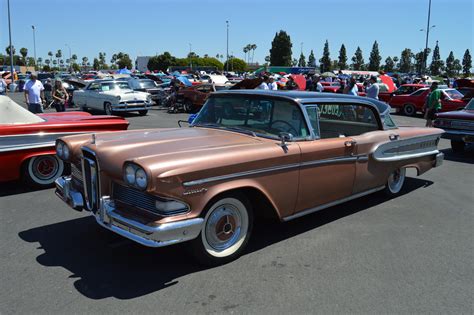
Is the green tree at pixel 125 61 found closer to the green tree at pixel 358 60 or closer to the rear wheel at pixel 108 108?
the green tree at pixel 358 60

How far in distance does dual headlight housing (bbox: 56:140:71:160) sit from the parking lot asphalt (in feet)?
2.65

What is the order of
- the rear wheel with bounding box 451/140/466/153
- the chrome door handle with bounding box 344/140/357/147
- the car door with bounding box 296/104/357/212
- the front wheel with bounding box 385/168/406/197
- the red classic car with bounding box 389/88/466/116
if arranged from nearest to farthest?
the car door with bounding box 296/104/357/212 → the chrome door handle with bounding box 344/140/357/147 → the front wheel with bounding box 385/168/406/197 → the rear wheel with bounding box 451/140/466/153 → the red classic car with bounding box 389/88/466/116

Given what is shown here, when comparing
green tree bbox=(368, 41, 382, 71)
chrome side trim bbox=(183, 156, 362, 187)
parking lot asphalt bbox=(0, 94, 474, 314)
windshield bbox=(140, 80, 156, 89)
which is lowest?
parking lot asphalt bbox=(0, 94, 474, 314)

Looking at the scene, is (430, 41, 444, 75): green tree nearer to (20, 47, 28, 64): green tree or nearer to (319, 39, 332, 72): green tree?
(319, 39, 332, 72): green tree

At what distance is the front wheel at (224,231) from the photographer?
3555 millimetres

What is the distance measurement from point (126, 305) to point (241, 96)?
2.54 meters

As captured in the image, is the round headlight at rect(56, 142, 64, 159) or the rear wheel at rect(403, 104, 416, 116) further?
the rear wheel at rect(403, 104, 416, 116)

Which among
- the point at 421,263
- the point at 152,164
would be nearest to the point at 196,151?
the point at 152,164

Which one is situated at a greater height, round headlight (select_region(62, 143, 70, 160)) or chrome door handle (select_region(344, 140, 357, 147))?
chrome door handle (select_region(344, 140, 357, 147))

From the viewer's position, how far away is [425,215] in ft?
17.2

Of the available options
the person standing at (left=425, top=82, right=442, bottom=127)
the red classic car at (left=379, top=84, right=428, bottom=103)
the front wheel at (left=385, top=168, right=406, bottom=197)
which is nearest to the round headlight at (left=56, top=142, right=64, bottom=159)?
the front wheel at (left=385, top=168, right=406, bottom=197)

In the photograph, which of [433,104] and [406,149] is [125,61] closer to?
[433,104]

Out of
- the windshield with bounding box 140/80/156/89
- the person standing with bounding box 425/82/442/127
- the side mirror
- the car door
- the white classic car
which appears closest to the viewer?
the side mirror

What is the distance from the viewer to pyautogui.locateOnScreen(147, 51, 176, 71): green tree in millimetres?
93062
